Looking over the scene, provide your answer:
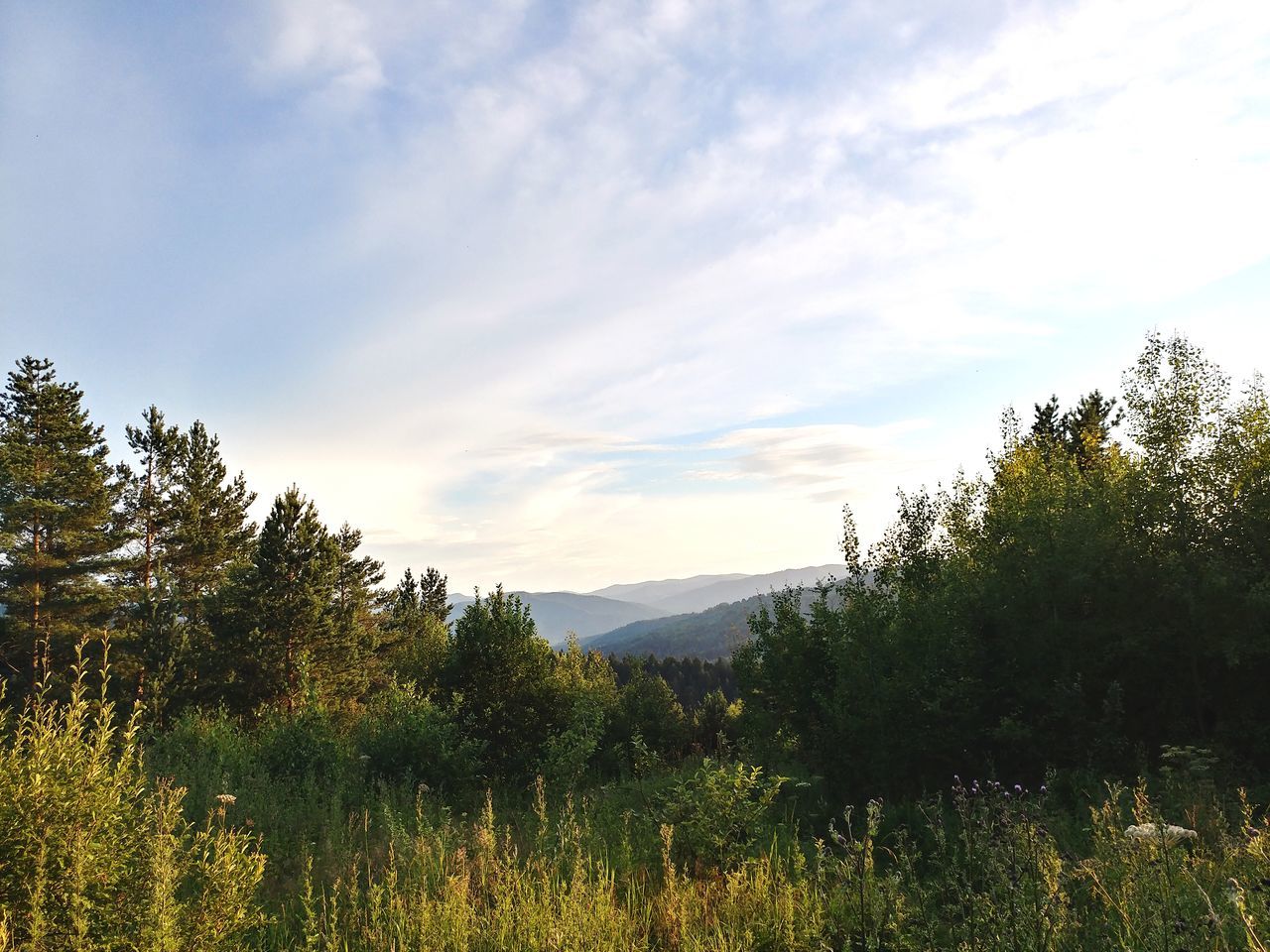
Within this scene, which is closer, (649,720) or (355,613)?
(649,720)

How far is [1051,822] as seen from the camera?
8.15 m

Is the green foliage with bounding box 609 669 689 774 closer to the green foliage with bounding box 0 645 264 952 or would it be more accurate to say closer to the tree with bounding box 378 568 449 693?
the tree with bounding box 378 568 449 693

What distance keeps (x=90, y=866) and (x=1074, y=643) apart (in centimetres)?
1384

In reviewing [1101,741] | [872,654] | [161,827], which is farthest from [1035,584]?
[161,827]

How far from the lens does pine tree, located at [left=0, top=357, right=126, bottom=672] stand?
91.0 ft

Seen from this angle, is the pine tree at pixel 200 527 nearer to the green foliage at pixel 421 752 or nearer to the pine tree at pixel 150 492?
the pine tree at pixel 150 492

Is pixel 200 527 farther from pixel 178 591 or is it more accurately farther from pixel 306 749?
pixel 306 749

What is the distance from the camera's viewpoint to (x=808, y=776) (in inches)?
467

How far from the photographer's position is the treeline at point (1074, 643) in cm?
1103

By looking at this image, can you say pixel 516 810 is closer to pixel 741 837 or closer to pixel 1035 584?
pixel 741 837

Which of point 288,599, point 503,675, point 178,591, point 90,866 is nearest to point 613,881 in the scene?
point 90,866

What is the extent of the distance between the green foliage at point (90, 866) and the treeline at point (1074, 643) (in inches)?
365

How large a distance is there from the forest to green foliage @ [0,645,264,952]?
0.02 meters

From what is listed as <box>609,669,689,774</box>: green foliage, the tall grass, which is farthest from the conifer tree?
the tall grass
